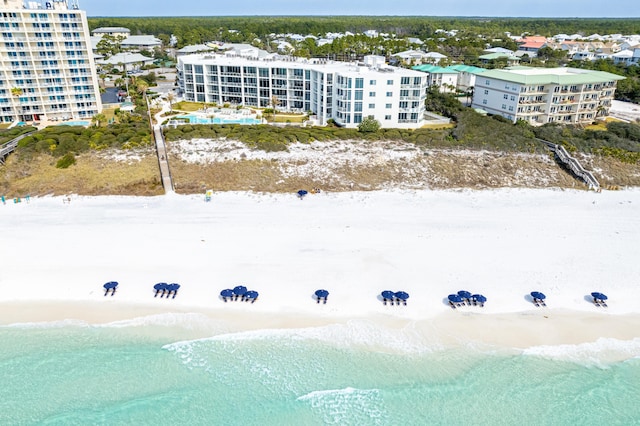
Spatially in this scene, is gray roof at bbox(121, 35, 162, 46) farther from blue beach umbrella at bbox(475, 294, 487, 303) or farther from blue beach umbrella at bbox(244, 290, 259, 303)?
blue beach umbrella at bbox(475, 294, 487, 303)

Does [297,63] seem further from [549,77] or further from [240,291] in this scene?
[240,291]

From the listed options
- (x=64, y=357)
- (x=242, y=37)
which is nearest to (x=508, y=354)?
(x=64, y=357)

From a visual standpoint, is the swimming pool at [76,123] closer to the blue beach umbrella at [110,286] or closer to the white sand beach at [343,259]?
the white sand beach at [343,259]

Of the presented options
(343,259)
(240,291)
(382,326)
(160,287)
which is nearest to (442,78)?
(343,259)

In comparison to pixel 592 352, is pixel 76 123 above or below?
above

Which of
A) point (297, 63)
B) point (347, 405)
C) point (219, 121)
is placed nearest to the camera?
point (347, 405)

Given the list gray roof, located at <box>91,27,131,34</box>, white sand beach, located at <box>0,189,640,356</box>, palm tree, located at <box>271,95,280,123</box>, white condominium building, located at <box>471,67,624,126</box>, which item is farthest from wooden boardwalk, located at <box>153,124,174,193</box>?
gray roof, located at <box>91,27,131,34</box>

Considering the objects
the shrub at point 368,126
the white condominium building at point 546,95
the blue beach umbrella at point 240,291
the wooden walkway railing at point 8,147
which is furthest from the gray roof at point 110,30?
the blue beach umbrella at point 240,291
